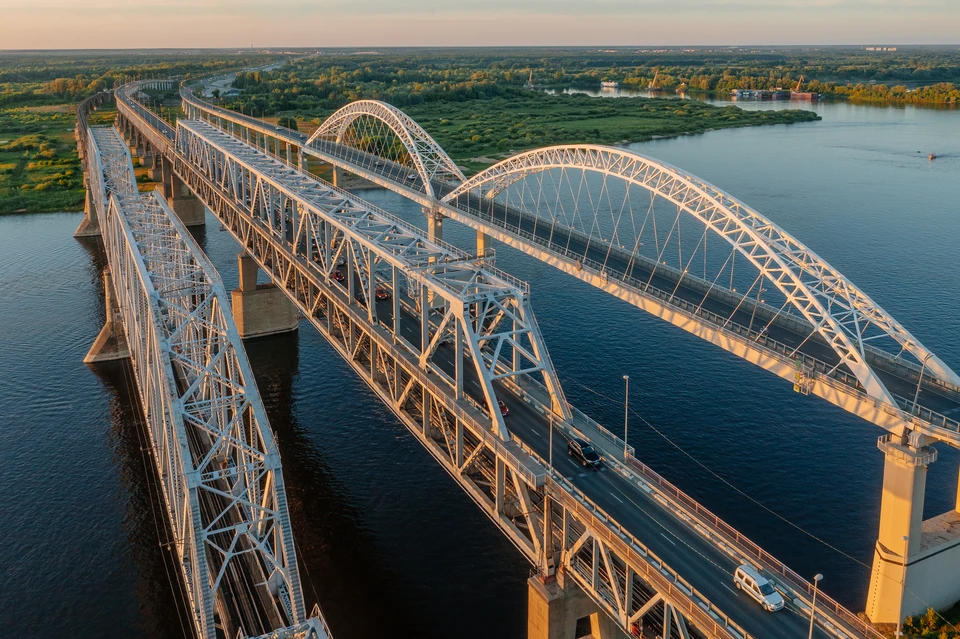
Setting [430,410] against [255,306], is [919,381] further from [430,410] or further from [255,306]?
[255,306]

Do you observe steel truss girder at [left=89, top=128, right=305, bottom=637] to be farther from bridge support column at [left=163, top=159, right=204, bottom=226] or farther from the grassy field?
the grassy field

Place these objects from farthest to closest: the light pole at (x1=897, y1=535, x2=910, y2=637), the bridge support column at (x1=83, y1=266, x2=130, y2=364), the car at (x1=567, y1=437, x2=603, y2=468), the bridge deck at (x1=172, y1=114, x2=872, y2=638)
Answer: the bridge support column at (x1=83, y1=266, x2=130, y2=364) < the car at (x1=567, y1=437, x2=603, y2=468) < the light pole at (x1=897, y1=535, x2=910, y2=637) < the bridge deck at (x1=172, y1=114, x2=872, y2=638)

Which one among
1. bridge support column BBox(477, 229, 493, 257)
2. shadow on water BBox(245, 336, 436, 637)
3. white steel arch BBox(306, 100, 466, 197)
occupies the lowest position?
shadow on water BBox(245, 336, 436, 637)

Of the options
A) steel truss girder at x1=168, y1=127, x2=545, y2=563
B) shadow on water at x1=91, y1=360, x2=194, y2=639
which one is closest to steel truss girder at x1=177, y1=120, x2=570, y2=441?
steel truss girder at x1=168, y1=127, x2=545, y2=563

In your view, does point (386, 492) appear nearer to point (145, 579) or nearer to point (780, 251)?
point (145, 579)

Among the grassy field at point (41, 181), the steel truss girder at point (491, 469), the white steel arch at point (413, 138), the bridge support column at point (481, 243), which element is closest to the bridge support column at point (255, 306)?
the steel truss girder at point (491, 469)
